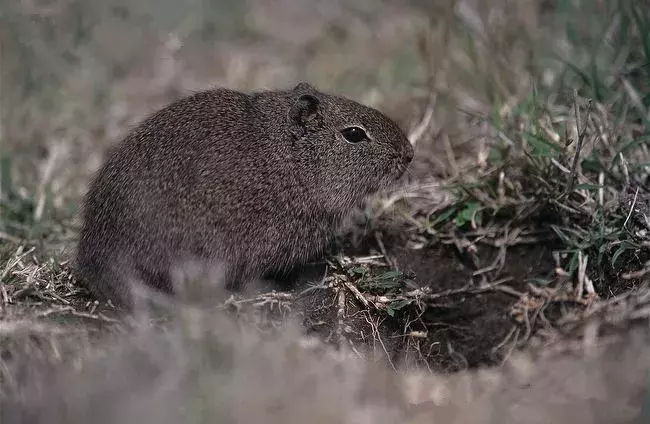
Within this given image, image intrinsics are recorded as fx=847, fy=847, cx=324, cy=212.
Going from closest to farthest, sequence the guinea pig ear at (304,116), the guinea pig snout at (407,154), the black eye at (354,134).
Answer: the guinea pig ear at (304,116) < the black eye at (354,134) < the guinea pig snout at (407,154)

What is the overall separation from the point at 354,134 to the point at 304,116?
1.06 ft

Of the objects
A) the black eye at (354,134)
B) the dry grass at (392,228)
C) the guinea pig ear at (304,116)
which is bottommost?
the dry grass at (392,228)

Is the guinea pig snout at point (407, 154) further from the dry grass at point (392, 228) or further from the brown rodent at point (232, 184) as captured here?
the dry grass at point (392, 228)

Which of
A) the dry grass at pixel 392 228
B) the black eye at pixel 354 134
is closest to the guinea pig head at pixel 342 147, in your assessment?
the black eye at pixel 354 134

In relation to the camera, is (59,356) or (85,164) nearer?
(59,356)

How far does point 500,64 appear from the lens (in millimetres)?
6758

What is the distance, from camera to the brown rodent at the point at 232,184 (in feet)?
14.7

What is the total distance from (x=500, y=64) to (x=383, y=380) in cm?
377

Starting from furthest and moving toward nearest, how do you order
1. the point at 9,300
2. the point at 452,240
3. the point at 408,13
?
1. the point at 408,13
2. the point at 452,240
3. the point at 9,300

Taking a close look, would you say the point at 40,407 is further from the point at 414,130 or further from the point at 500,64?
the point at 500,64

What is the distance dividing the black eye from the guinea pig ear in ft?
0.54

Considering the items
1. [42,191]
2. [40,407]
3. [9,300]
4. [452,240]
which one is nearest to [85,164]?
[42,191]

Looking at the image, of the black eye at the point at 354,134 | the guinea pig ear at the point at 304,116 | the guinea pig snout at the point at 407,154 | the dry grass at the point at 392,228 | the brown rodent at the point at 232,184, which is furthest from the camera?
the guinea pig snout at the point at 407,154

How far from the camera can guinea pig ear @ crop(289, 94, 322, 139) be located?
4.93 metres
